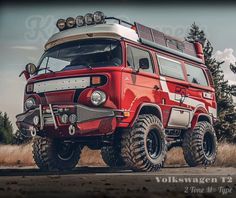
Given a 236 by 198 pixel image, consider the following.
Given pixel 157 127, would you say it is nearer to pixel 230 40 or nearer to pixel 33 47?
pixel 230 40

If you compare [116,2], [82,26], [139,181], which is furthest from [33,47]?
[139,181]

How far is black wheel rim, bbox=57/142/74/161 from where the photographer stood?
714cm

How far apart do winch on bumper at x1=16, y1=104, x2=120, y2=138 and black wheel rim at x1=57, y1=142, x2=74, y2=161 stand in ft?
2.57

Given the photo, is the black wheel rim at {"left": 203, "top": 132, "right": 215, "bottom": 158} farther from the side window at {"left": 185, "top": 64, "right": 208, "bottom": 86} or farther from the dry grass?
the side window at {"left": 185, "top": 64, "right": 208, "bottom": 86}

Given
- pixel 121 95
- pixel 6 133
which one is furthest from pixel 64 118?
pixel 6 133

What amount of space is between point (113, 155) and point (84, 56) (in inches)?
65.5

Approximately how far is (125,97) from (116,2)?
1.39 m

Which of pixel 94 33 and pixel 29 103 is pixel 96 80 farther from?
pixel 29 103

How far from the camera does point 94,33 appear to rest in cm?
660

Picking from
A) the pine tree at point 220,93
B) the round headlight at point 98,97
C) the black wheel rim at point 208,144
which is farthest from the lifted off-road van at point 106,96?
the black wheel rim at point 208,144

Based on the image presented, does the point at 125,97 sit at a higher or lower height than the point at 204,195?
higher

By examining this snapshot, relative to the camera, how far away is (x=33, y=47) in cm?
662

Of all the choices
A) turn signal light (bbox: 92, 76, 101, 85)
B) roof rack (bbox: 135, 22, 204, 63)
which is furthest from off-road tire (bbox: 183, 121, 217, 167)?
turn signal light (bbox: 92, 76, 101, 85)

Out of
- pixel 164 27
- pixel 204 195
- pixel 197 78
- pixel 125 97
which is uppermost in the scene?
pixel 164 27
